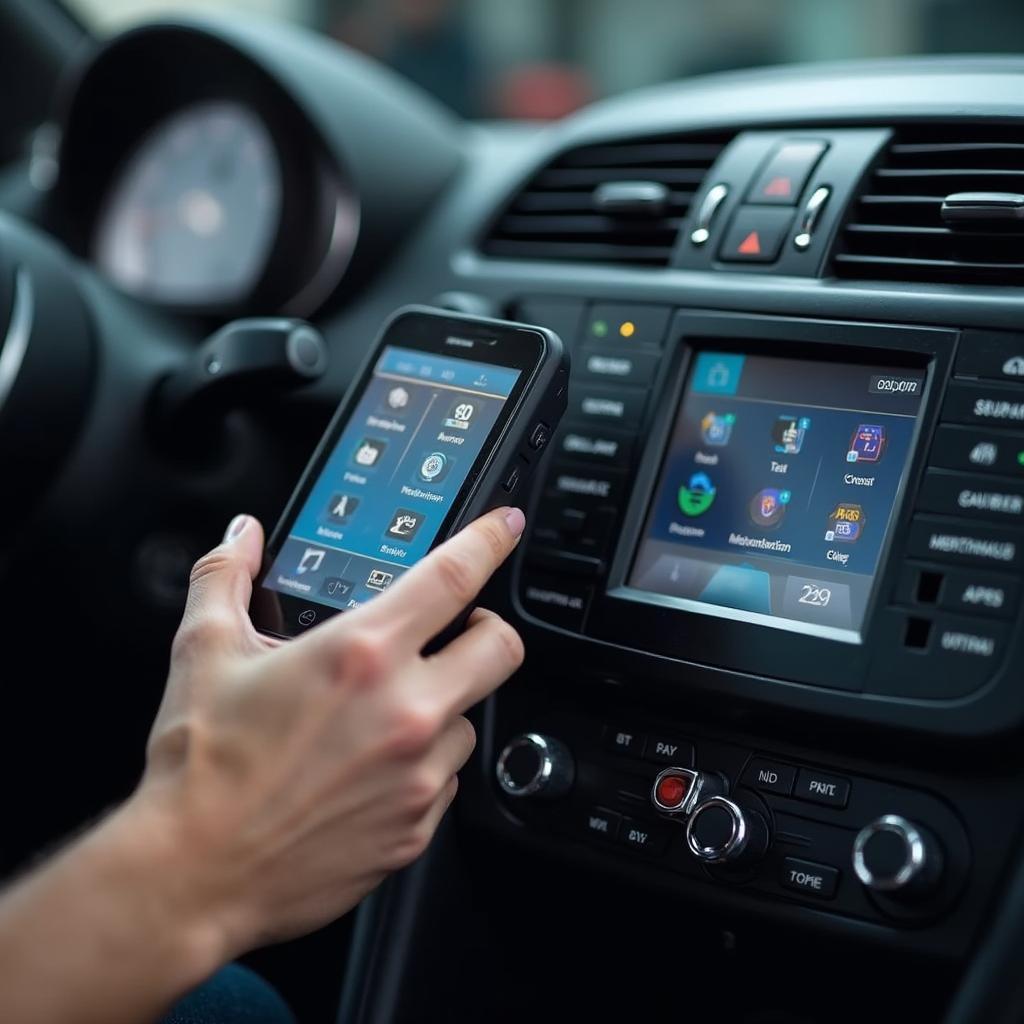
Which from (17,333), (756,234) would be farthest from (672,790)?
(17,333)

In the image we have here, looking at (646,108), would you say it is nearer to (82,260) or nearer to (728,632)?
(728,632)

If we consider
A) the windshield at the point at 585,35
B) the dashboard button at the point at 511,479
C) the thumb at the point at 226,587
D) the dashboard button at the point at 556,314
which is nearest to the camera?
the thumb at the point at 226,587

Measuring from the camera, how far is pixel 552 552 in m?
1.10

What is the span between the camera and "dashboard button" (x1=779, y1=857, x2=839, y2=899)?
0.93 m

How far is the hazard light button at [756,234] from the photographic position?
1.11 metres

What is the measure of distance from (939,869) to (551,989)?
1.66ft

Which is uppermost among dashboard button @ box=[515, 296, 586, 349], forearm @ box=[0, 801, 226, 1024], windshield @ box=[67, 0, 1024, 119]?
windshield @ box=[67, 0, 1024, 119]

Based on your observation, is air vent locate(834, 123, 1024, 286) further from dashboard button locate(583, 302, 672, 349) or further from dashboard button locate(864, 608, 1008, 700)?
dashboard button locate(864, 608, 1008, 700)

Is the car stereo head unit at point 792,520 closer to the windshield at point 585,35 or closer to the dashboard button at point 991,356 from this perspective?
the dashboard button at point 991,356

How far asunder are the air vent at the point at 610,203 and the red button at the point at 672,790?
18.9 inches

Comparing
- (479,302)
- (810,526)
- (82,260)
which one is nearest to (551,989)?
(810,526)

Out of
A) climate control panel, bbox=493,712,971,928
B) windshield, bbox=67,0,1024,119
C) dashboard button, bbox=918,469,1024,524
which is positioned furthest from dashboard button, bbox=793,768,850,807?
windshield, bbox=67,0,1024,119

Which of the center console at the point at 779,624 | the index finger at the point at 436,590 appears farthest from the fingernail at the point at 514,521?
the center console at the point at 779,624

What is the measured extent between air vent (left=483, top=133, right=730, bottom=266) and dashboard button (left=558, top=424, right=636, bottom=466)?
20 centimetres
